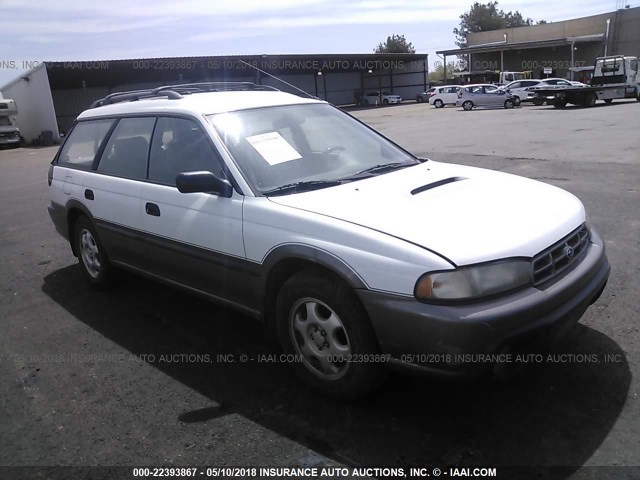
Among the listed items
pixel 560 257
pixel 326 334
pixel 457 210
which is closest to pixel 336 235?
pixel 326 334

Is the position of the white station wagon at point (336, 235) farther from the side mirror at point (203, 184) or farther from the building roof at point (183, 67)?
the building roof at point (183, 67)

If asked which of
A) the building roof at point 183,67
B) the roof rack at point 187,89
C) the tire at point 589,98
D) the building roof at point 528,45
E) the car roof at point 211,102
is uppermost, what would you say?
the building roof at point 528,45

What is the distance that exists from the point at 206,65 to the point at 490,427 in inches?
1588

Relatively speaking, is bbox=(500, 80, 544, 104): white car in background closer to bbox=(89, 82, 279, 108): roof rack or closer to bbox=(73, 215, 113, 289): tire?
bbox=(89, 82, 279, 108): roof rack

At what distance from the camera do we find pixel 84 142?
16.8ft

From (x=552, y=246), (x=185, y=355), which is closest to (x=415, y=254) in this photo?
(x=552, y=246)

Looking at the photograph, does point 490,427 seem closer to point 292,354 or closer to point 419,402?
point 419,402

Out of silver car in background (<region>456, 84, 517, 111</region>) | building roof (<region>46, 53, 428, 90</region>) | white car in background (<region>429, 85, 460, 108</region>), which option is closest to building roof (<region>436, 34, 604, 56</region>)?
building roof (<region>46, 53, 428, 90</region>)

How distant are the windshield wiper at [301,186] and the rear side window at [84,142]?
2206 mm

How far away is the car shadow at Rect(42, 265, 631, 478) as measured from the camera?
8.38 ft

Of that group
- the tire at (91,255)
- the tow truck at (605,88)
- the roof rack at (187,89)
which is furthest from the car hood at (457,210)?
the tow truck at (605,88)

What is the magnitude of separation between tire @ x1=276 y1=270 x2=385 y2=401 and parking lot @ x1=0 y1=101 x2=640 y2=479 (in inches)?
5.8

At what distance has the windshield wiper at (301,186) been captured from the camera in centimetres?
322

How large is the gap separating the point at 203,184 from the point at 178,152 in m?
0.78
